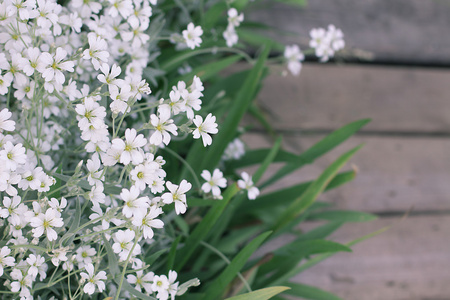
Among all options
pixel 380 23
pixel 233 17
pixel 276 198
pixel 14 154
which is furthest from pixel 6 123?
pixel 380 23

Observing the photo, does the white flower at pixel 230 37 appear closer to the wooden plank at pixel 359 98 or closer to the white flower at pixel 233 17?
the white flower at pixel 233 17

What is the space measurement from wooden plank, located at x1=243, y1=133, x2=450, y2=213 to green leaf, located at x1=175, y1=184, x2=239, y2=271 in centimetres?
39

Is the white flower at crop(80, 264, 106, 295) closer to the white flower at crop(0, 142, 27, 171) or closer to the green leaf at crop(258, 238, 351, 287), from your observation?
the white flower at crop(0, 142, 27, 171)

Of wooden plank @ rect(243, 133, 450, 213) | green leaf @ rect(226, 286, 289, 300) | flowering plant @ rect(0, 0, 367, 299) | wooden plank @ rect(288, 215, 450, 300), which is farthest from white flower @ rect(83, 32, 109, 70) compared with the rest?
wooden plank @ rect(288, 215, 450, 300)

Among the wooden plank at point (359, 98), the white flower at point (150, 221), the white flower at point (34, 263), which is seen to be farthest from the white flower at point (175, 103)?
the wooden plank at point (359, 98)

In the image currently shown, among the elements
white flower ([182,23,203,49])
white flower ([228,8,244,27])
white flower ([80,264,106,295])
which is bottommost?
white flower ([80,264,106,295])

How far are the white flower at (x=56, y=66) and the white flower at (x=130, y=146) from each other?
0.33 feet

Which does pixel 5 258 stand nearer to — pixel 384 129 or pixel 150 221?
pixel 150 221

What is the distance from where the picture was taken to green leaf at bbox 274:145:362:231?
695 mm

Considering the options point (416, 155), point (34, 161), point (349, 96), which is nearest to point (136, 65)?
point (34, 161)

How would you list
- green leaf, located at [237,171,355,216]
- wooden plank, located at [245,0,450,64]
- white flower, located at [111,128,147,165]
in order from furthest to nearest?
wooden plank, located at [245,0,450,64], green leaf, located at [237,171,355,216], white flower, located at [111,128,147,165]

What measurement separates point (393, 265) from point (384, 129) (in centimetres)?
33

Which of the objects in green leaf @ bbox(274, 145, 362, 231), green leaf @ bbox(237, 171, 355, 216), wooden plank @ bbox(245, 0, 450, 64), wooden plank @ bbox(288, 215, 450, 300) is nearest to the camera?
green leaf @ bbox(274, 145, 362, 231)

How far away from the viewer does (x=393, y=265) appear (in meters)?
1.04
